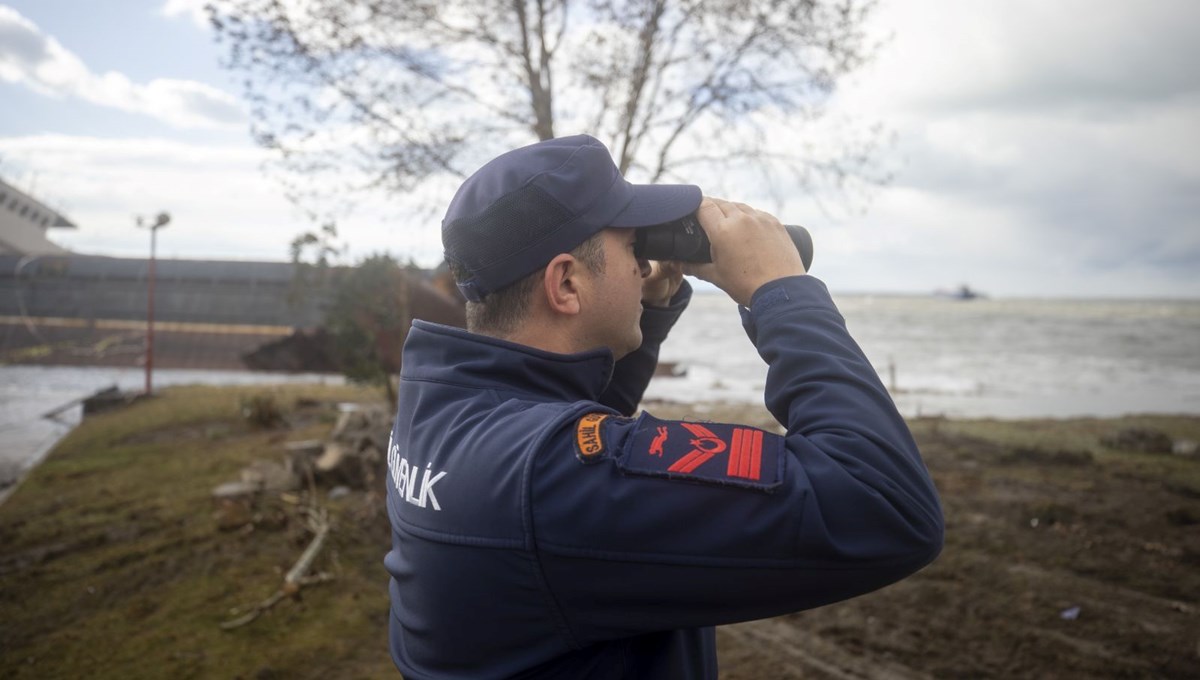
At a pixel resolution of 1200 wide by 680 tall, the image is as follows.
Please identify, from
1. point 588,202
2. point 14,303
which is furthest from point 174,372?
point 588,202

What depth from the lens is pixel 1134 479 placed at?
24.2ft

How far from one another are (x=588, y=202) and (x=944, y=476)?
7.34 m

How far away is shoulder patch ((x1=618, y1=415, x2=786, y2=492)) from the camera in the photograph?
1105mm

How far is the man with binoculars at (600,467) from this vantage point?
3.63ft

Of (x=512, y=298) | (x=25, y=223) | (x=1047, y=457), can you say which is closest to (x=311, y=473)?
(x=512, y=298)

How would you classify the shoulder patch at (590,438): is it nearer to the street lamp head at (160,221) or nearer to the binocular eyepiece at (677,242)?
the binocular eyepiece at (677,242)

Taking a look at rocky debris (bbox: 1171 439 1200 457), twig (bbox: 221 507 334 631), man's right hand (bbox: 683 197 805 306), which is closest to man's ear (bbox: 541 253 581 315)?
man's right hand (bbox: 683 197 805 306)

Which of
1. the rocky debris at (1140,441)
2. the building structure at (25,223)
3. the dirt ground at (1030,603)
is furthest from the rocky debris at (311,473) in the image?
the building structure at (25,223)

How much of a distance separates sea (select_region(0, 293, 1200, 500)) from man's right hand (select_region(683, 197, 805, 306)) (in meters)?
2.57

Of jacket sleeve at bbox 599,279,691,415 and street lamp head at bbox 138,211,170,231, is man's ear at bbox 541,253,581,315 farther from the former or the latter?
street lamp head at bbox 138,211,170,231

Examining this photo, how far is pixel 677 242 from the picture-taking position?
5.20ft

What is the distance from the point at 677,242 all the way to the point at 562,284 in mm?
290

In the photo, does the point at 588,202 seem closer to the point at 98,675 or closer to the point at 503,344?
the point at 503,344

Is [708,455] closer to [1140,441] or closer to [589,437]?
[589,437]
